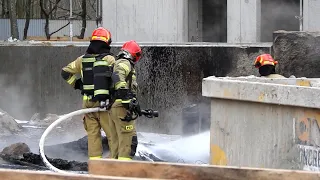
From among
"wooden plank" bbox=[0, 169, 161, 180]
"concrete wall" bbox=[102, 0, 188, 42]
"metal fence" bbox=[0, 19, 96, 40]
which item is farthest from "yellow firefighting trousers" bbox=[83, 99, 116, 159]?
"metal fence" bbox=[0, 19, 96, 40]

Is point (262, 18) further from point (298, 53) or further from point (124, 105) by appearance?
point (124, 105)

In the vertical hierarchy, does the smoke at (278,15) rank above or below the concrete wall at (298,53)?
above

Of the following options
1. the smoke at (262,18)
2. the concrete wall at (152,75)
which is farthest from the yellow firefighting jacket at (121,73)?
the smoke at (262,18)

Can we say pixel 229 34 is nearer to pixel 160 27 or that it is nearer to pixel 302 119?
pixel 160 27

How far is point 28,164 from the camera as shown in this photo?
29.1ft

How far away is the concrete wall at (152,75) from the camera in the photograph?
11000 mm

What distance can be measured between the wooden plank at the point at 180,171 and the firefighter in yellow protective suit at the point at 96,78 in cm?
357

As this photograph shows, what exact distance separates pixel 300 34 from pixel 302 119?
4.49 metres

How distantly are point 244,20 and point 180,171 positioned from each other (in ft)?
44.9

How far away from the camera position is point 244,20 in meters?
17.6

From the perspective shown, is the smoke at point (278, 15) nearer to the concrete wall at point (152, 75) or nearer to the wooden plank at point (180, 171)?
the concrete wall at point (152, 75)

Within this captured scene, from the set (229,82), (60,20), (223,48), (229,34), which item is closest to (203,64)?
(223,48)

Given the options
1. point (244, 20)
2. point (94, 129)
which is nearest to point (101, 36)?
point (94, 129)

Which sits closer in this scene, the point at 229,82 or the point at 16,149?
the point at 229,82
